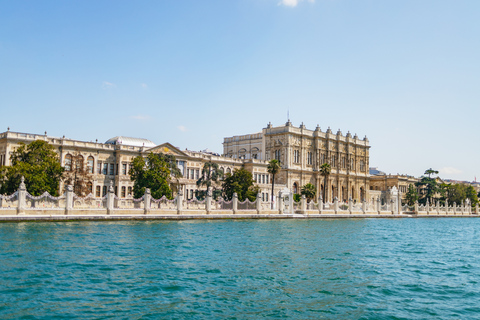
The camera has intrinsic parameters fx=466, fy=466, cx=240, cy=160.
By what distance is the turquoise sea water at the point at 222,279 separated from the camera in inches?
448

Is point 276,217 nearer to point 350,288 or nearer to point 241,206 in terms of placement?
point 241,206

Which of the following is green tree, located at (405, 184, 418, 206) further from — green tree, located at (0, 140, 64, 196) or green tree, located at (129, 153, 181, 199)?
green tree, located at (0, 140, 64, 196)

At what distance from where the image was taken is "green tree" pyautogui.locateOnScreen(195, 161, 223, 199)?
62.0m

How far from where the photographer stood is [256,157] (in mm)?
85500

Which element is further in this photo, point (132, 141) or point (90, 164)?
point (132, 141)

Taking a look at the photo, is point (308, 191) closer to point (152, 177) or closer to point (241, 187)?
point (241, 187)

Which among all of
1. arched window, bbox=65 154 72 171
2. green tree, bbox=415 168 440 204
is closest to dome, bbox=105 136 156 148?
arched window, bbox=65 154 72 171

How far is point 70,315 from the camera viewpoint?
10.5 m

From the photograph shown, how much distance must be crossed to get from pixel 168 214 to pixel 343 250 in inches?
786

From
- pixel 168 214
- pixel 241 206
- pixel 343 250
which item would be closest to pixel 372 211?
pixel 241 206

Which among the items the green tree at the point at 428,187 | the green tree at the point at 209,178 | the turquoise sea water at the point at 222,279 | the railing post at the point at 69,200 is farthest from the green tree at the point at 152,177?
the green tree at the point at 428,187

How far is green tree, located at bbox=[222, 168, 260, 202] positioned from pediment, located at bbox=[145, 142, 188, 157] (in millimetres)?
9717

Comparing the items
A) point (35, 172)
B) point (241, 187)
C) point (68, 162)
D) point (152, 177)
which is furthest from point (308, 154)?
point (35, 172)

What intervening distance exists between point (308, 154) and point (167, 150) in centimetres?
3328
